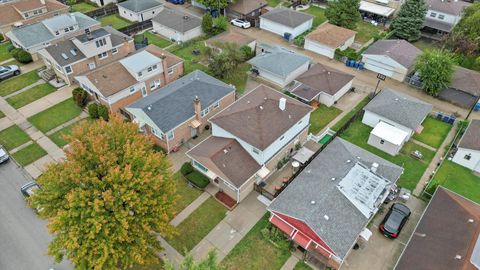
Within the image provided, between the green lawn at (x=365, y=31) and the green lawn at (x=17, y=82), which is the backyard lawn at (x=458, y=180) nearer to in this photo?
the green lawn at (x=365, y=31)

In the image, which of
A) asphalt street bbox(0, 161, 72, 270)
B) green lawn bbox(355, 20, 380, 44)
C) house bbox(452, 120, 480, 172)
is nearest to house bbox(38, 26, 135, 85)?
asphalt street bbox(0, 161, 72, 270)

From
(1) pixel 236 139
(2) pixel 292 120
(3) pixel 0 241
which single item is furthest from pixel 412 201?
(3) pixel 0 241

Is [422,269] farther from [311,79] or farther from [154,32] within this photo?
[154,32]

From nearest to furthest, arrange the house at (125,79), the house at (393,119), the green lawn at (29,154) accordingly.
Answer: the green lawn at (29,154) < the house at (393,119) < the house at (125,79)

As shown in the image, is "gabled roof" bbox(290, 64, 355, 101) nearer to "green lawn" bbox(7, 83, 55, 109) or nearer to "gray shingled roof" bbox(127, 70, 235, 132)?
"gray shingled roof" bbox(127, 70, 235, 132)

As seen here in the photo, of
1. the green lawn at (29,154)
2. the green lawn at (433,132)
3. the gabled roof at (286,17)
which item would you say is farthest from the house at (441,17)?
the green lawn at (29,154)

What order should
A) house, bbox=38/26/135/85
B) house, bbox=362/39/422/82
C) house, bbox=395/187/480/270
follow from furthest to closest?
1. house, bbox=362/39/422/82
2. house, bbox=38/26/135/85
3. house, bbox=395/187/480/270
